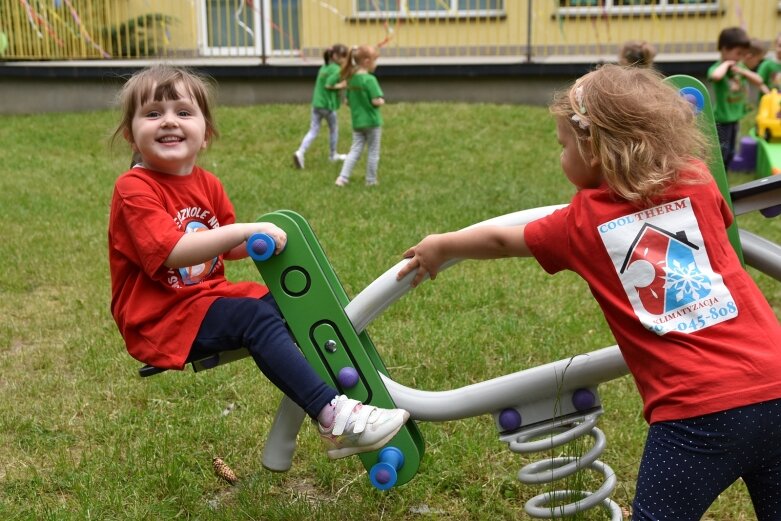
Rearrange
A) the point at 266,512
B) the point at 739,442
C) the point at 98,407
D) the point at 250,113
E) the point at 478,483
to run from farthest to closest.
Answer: the point at 250,113
the point at 98,407
the point at 478,483
the point at 266,512
the point at 739,442

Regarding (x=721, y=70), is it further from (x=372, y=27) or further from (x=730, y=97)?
(x=372, y=27)

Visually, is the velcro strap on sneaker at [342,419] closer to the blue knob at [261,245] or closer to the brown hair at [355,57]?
the blue knob at [261,245]

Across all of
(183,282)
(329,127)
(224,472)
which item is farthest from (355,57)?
(183,282)

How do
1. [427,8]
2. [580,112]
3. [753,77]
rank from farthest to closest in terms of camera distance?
1. [427,8]
2. [753,77]
3. [580,112]

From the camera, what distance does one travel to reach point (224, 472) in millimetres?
3035

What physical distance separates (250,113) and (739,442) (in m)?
10.3

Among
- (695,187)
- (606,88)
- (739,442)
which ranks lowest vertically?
(739,442)

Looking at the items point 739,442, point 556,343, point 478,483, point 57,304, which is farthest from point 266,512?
point 57,304

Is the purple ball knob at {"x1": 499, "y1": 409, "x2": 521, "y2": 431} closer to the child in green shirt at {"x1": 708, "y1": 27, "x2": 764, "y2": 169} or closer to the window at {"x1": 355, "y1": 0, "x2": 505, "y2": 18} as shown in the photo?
the child in green shirt at {"x1": 708, "y1": 27, "x2": 764, "y2": 169}

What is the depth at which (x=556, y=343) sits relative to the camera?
→ 4121 mm

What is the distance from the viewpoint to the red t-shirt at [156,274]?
2.25 m

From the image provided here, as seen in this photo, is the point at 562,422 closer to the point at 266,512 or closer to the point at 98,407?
the point at 266,512

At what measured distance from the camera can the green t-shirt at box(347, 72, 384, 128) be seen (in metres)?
A: 8.59

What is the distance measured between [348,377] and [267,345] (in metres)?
0.22
